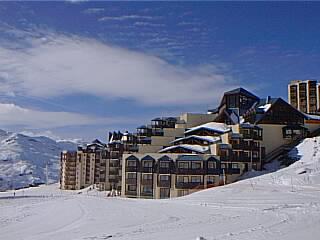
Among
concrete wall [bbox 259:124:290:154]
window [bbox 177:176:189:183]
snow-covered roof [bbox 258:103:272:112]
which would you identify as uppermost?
snow-covered roof [bbox 258:103:272:112]

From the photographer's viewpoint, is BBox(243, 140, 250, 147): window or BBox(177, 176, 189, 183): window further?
BBox(243, 140, 250, 147): window

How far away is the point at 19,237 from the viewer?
20.2 metres

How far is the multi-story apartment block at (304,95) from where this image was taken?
333 feet

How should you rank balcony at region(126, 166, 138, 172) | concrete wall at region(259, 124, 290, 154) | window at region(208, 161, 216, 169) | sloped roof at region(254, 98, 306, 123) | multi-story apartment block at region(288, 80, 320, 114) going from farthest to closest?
multi-story apartment block at region(288, 80, 320, 114)
sloped roof at region(254, 98, 306, 123)
concrete wall at region(259, 124, 290, 154)
balcony at region(126, 166, 138, 172)
window at region(208, 161, 216, 169)

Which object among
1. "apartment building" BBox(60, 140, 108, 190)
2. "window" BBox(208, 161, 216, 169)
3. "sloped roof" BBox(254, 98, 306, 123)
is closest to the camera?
"window" BBox(208, 161, 216, 169)

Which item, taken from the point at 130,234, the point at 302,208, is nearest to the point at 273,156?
the point at 302,208

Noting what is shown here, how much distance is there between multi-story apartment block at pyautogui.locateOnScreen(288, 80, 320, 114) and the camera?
10162cm

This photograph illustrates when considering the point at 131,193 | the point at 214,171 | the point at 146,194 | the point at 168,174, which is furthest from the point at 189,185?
the point at 131,193

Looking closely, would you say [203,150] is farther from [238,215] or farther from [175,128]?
[238,215]

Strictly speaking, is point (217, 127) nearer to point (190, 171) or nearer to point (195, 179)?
point (190, 171)

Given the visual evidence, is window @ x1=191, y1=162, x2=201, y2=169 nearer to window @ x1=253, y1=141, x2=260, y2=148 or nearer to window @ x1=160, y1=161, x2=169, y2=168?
window @ x1=160, y1=161, x2=169, y2=168

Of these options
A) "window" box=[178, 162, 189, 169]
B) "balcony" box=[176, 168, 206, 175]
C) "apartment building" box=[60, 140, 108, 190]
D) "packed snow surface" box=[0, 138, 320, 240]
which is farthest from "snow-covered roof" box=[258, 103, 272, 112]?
"apartment building" box=[60, 140, 108, 190]

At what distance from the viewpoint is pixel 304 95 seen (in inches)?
4141

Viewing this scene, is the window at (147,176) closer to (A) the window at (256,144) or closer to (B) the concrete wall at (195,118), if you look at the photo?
(A) the window at (256,144)
